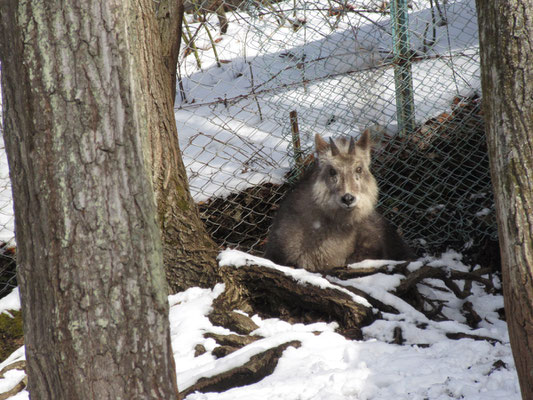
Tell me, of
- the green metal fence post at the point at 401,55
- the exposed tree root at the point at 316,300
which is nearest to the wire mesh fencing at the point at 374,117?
the green metal fence post at the point at 401,55

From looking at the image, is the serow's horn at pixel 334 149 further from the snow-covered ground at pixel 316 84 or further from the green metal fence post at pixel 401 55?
the green metal fence post at pixel 401 55

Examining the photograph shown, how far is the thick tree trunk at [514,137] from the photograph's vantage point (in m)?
2.29

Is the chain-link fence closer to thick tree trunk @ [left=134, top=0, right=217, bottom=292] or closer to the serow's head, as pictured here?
the serow's head

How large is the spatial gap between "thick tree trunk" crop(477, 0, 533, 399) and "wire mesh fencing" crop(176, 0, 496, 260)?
3506 mm

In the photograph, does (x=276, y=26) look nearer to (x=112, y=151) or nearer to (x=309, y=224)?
(x=309, y=224)

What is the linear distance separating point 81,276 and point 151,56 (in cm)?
251


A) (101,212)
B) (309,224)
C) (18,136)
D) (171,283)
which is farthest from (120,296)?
(309,224)

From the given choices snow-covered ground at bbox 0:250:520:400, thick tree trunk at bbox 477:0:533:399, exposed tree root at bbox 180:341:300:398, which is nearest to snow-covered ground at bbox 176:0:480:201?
snow-covered ground at bbox 0:250:520:400

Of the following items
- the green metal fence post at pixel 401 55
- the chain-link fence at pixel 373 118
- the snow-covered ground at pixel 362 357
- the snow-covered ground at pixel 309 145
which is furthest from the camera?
the chain-link fence at pixel 373 118

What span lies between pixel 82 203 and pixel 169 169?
93.9 inches

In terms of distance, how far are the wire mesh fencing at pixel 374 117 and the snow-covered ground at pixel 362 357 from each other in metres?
1.75

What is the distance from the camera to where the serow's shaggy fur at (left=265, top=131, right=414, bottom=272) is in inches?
208

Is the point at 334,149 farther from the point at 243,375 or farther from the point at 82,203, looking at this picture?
the point at 82,203

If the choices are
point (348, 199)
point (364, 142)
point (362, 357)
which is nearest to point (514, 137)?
point (362, 357)
